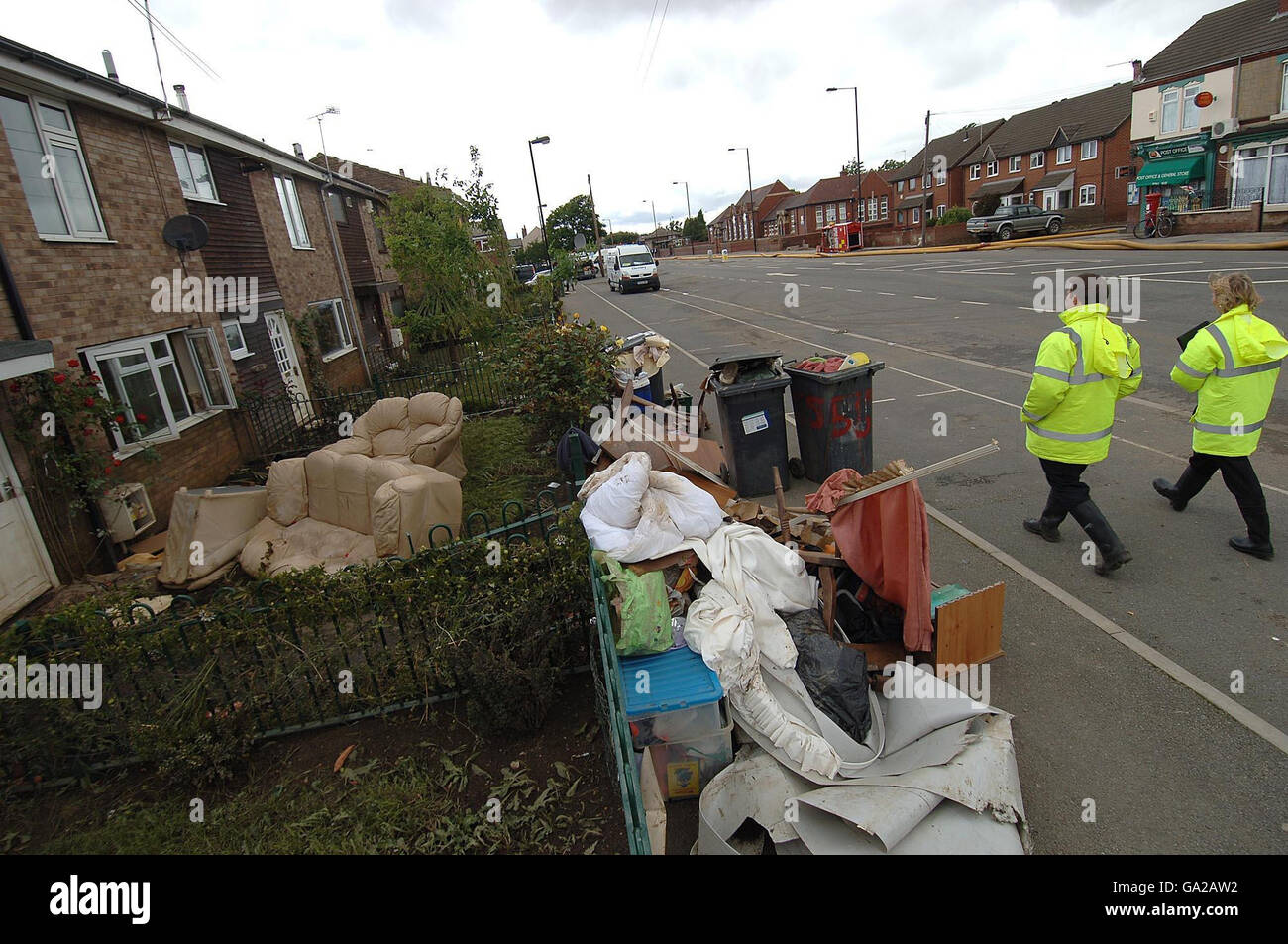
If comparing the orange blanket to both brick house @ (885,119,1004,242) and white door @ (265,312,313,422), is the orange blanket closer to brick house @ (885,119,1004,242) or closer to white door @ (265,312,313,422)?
white door @ (265,312,313,422)

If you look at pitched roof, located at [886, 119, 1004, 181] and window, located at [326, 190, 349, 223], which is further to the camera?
pitched roof, located at [886, 119, 1004, 181]

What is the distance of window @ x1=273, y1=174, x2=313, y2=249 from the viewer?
1494 centimetres

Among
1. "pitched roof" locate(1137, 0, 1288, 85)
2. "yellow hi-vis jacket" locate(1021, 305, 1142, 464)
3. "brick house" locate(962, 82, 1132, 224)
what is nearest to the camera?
"yellow hi-vis jacket" locate(1021, 305, 1142, 464)

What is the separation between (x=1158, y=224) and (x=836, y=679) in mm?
30906

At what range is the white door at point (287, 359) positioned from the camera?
13.1 metres

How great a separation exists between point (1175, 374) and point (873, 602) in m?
2.90

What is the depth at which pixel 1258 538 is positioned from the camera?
184 inches

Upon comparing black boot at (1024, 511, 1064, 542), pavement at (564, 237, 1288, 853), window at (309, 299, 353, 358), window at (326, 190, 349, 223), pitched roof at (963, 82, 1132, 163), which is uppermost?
pitched roof at (963, 82, 1132, 163)

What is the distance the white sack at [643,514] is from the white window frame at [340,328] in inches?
535

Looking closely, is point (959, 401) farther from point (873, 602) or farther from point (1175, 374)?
point (873, 602)

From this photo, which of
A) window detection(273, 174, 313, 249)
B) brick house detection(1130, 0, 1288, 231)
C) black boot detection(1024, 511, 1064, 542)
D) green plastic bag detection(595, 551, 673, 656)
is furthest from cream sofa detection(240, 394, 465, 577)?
brick house detection(1130, 0, 1288, 231)

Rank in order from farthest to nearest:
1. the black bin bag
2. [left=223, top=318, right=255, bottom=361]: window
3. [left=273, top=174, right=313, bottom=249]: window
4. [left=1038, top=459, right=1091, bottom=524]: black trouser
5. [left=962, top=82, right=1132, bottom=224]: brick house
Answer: [left=962, top=82, right=1132, bottom=224]: brick house < [left=273, top=174, right=313, bottom=249]: window < [left=223, top=318, right=255, bottom=361]: window < [left=1038, top=459, right=1091, bottom=524]: black trouser < the black bin bag
